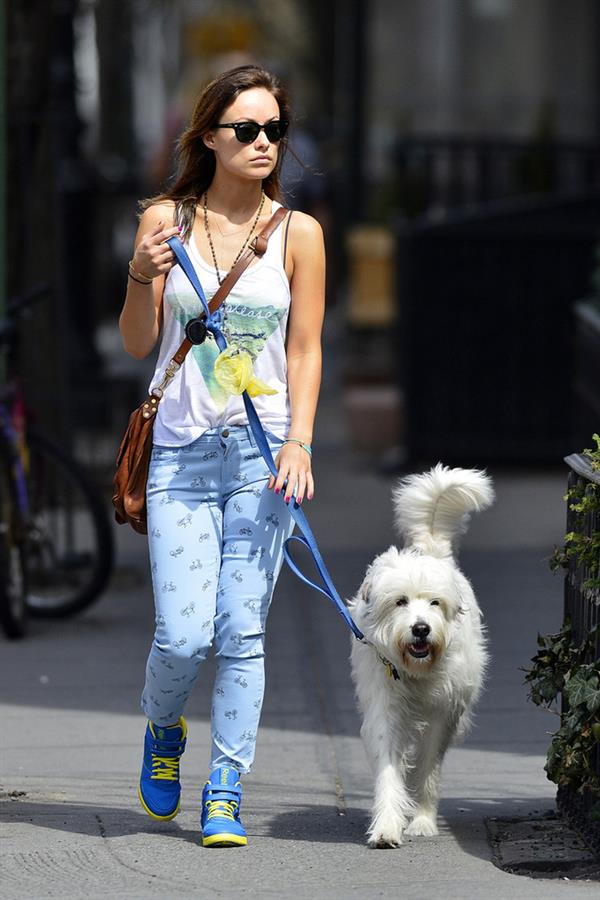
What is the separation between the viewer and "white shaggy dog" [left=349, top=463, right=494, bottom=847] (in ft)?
16.1

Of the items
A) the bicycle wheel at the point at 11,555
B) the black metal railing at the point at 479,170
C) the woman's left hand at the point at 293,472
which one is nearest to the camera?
the woman's left hand at the point at 293,472

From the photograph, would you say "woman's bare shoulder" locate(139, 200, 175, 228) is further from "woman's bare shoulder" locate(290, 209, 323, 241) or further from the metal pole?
the metal pole

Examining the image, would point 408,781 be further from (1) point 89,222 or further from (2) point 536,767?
(1) point 89,222

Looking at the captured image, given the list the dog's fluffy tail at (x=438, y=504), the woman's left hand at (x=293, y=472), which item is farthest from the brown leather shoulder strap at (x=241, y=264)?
the dog's fluffy tail at (x=438, y=504)

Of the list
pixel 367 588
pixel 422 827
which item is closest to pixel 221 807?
pixel 422 827

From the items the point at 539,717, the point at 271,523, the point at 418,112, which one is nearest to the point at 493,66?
the point at 418,112

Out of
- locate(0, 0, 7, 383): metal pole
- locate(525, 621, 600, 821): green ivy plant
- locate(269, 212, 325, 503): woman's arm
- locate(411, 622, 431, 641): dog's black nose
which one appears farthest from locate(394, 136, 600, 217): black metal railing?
locate(411, 622, 431, 641): dog's black nose

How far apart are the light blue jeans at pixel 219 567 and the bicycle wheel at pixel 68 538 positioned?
330cm

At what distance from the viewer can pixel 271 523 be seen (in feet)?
16.3

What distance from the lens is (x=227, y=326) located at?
4.91 metres

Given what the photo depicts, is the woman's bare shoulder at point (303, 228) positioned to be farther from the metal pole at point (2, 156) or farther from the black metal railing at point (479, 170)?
the black metal railing at point (479, 170)

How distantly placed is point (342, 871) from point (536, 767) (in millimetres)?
1304

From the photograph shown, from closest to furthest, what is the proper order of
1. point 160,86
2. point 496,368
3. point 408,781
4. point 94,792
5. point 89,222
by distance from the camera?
point 408,781 < point 94,792 < point 496,368 < point 89,222 < point 160,86

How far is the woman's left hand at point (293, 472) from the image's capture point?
4.82m
